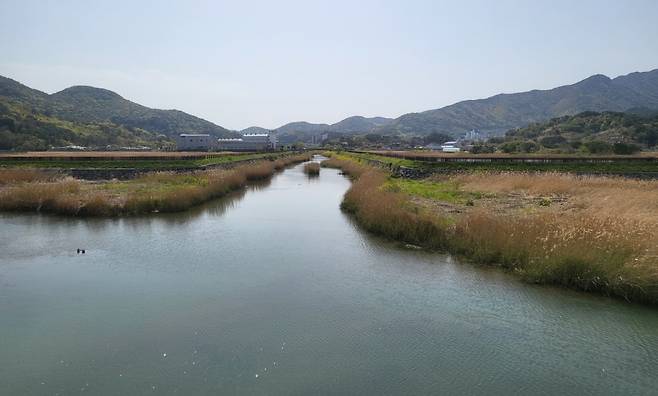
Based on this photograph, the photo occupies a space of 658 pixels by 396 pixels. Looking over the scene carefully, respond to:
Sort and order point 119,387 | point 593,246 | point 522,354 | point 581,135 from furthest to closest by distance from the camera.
A: point 581,135 < point 593,246 < point 522,354 < point 119,387

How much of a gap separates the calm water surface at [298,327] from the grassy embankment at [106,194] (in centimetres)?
690

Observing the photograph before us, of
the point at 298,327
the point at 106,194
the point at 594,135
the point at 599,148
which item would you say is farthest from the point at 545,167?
the point at 594,135

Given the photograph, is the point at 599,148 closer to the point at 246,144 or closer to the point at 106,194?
the point at 106,194

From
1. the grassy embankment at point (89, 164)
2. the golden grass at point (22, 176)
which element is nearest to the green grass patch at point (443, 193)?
the grassy embankment at point (89, 164)

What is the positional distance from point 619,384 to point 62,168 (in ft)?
142

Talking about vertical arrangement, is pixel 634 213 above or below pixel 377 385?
above

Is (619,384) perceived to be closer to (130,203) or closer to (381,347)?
(381,347)

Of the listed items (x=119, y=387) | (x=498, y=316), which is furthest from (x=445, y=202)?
(x=119, y=387)

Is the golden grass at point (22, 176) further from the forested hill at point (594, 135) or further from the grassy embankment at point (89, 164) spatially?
the forested hill at point (594, 135)

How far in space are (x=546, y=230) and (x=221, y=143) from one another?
12540 cm

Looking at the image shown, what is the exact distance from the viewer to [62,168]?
1569 inches

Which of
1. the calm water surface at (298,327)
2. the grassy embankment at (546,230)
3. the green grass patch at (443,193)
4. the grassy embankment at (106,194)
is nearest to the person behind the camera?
the calm water surface at (298,327)

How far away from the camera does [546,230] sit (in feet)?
48.4

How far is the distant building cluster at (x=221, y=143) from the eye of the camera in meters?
124
